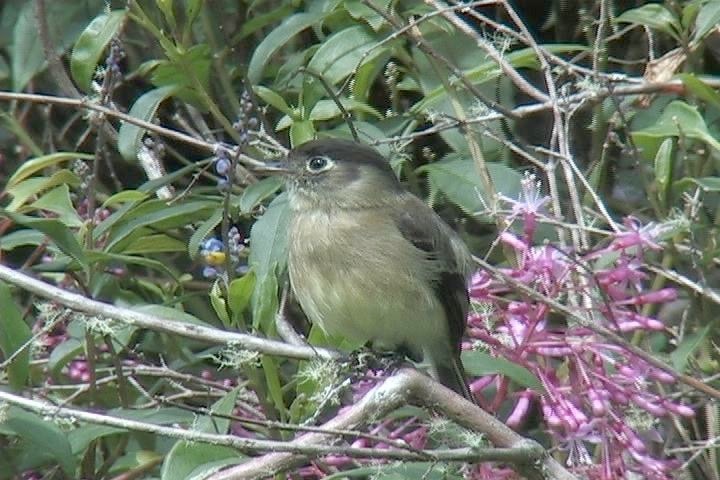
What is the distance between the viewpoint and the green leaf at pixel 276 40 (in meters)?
4.18

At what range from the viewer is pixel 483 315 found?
351 cm

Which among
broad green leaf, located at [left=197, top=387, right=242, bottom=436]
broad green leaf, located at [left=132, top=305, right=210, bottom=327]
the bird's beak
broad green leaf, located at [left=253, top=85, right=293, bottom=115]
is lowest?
broad green leaf, located at [left=197, top=387, right=242, bottom=436]

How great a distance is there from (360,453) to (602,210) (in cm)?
118

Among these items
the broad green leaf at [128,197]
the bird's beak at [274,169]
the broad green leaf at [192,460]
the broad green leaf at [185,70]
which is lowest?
the broad green leaf at [192,460]

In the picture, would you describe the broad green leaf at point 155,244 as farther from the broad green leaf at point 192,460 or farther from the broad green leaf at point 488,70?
the broad green leaf at point 192,460

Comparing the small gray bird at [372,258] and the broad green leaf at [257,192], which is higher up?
the broad green leaf at [257,192]

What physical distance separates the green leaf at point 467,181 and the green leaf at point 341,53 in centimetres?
35

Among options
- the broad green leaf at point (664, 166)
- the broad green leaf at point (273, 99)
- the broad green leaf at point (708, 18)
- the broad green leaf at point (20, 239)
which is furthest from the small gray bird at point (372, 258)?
the broad green leaf at point (708, 18)

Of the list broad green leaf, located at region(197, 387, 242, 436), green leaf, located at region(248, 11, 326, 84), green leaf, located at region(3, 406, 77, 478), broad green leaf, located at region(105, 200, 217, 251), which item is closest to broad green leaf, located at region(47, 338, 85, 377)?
broad green leaf, located at region(105, 200, 217, 251)

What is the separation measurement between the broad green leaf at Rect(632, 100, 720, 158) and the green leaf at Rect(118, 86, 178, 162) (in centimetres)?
128

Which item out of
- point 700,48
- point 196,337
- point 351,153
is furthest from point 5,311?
point 700,48

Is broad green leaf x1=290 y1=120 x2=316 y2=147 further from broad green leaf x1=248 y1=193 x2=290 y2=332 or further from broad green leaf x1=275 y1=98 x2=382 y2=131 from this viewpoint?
broad green leaf x1=248 y1=193 x2=290 y2=332

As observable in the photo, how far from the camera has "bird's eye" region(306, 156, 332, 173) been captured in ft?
13.2

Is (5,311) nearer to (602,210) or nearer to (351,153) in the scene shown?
(351,153)
